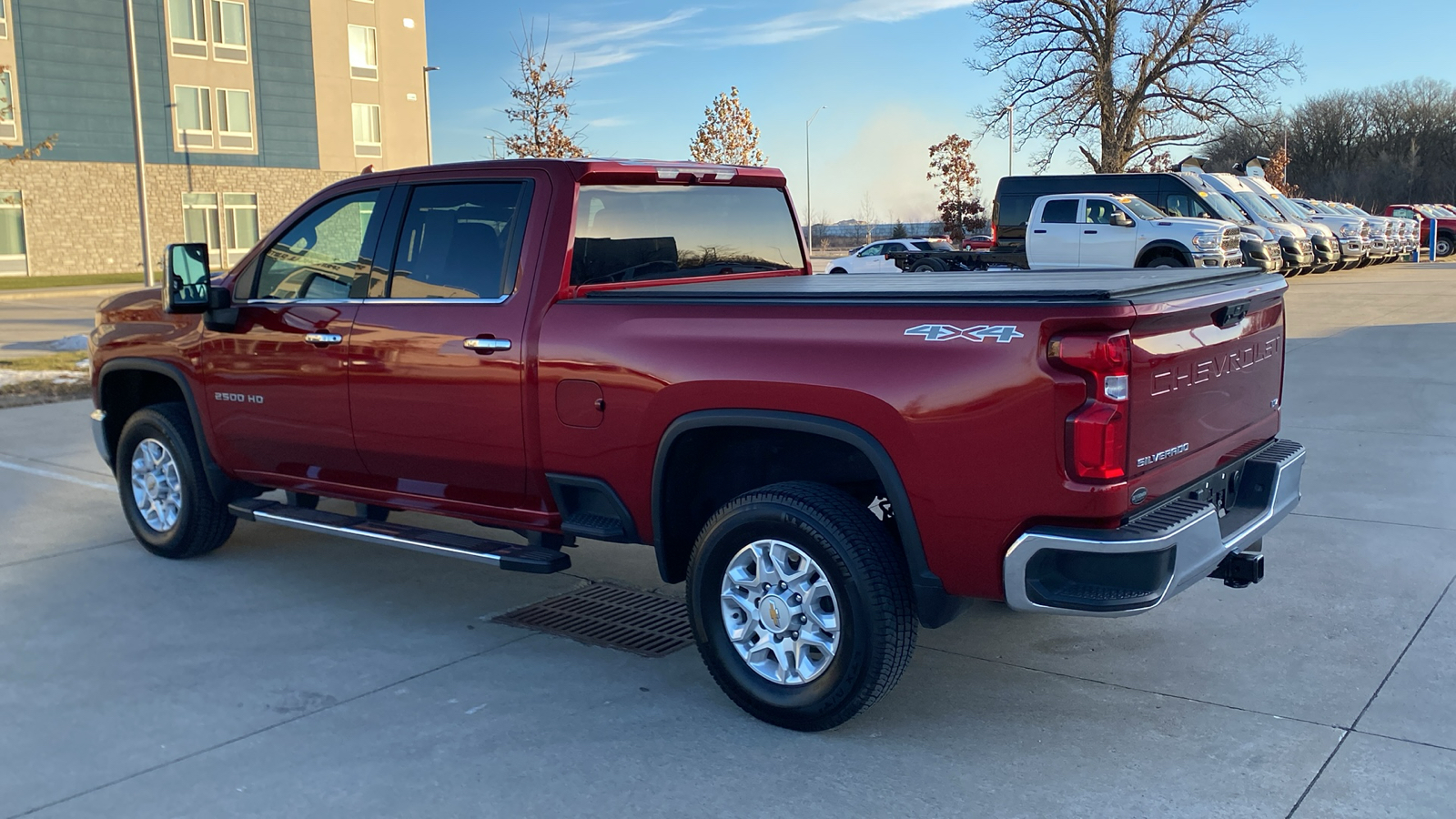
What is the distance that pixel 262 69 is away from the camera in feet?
143

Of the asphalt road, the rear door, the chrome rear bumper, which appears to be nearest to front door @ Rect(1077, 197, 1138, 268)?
the rear door

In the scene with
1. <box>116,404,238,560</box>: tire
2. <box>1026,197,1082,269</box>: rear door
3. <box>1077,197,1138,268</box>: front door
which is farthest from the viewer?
<box>1026,197,1082,269</box>: rear door

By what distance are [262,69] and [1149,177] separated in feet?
105

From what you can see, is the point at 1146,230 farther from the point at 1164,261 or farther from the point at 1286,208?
the point at 1286,208

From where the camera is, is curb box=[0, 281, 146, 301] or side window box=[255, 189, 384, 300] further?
curb box=[0, 281, 146, 301]

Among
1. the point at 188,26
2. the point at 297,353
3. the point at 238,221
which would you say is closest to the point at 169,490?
the point at 297,353

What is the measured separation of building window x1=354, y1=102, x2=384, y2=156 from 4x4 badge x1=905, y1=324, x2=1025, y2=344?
4696 centimetres

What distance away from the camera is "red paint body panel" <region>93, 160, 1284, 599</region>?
359 cm

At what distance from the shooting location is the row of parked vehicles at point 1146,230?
21297 millimetres

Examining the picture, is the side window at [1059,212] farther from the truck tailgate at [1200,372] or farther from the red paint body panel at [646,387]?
the truck tailgate at [1200,372]

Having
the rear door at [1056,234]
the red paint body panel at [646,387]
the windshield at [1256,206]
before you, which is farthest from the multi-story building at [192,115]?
the red paint body panel at [646,387]

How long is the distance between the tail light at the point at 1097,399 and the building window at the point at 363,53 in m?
47.2

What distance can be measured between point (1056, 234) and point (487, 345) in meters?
18.8

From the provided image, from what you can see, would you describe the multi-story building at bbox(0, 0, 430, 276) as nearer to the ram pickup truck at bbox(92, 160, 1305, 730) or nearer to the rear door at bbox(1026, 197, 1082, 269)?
the rear door at bbox(1026, 197, 1082, 269)
